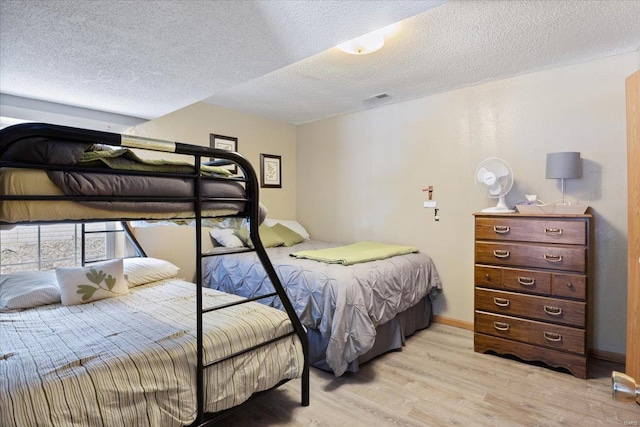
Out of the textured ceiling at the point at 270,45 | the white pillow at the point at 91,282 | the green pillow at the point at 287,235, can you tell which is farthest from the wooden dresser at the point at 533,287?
the white pillow at the point at 91,282

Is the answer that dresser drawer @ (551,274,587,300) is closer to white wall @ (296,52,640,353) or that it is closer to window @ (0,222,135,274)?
white wall @ (296,52,640,353)

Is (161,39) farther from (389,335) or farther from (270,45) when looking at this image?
(389,335)

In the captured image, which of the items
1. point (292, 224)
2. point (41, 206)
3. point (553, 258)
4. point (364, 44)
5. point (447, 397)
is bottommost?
point (447, 397)

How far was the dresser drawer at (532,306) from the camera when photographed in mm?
2404

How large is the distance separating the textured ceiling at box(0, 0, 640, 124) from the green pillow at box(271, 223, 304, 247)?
1664 mm

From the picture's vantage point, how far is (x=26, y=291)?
217 centimetres

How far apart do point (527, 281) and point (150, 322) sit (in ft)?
8.59

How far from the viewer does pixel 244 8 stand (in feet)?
5.14

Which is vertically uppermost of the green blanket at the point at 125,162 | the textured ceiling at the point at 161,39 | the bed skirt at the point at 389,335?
the textured ceiling at the point at 161,39

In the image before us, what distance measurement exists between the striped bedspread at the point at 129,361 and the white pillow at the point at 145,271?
0.40 m

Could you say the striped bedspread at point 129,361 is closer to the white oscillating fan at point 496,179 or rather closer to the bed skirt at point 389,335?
the bed skirt at point 389,335

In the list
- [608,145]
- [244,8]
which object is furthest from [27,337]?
[608,145]

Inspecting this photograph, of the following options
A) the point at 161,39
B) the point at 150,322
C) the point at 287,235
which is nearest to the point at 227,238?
the point at 287,235

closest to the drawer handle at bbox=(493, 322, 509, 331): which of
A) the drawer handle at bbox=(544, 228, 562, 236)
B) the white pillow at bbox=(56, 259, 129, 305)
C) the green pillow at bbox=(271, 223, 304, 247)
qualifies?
the drawer handle at bbox=(544, 228, 562, 236)
